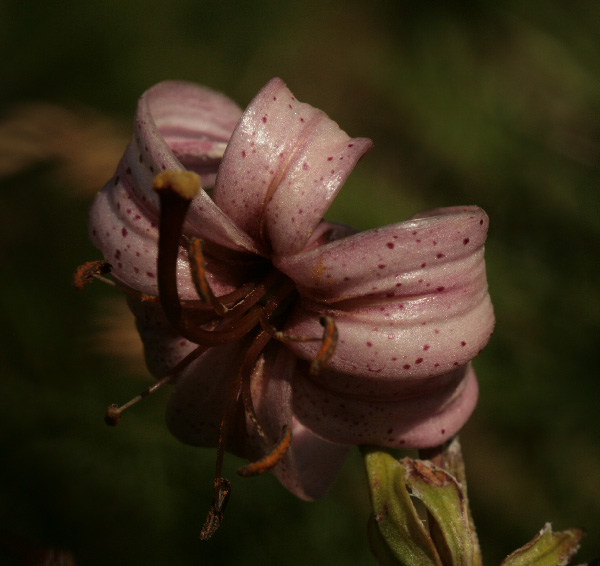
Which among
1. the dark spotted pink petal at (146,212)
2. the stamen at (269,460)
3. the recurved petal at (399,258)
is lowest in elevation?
the stamen at (269,460)

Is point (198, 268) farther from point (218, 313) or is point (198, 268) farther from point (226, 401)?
point (226, 401)

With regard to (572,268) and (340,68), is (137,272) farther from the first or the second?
(340,68)

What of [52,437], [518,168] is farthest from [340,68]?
[52,437]

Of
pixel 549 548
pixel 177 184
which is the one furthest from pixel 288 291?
pixel 549 548

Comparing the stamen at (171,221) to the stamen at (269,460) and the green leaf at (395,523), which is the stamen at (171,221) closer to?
the stamen at (269,460)

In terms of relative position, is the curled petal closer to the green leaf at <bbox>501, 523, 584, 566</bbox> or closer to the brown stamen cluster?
the brown stamen cluster

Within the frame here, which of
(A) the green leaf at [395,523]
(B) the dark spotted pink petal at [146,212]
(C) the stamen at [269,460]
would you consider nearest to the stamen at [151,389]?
(B) the dark spotted pink petal at [146,212]
